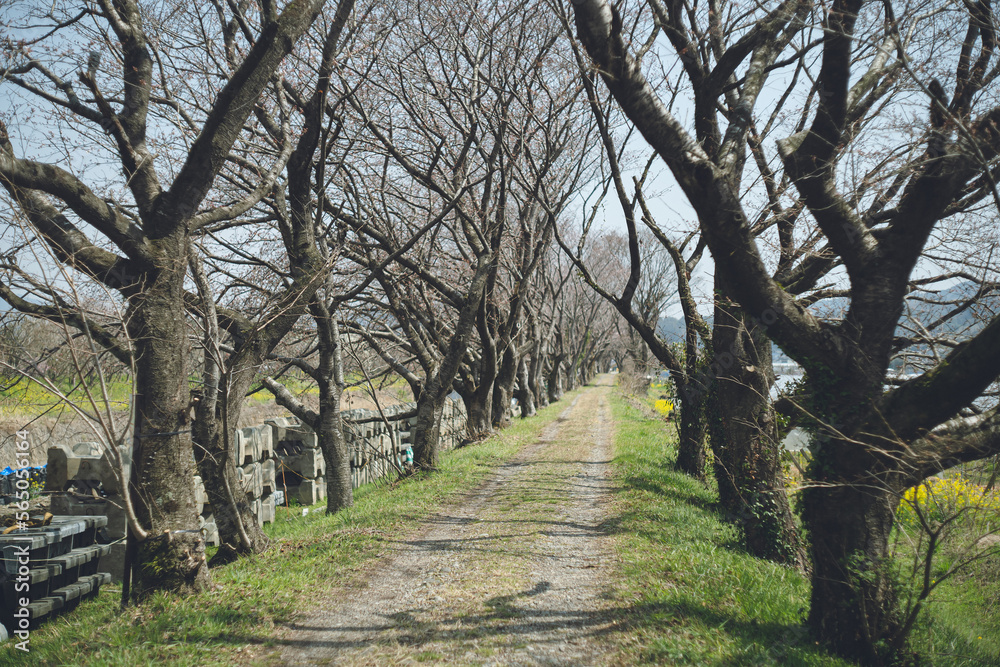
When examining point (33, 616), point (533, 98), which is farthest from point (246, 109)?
point (533, 98)

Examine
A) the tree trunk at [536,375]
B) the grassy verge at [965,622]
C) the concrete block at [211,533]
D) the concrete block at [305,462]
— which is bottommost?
the grassy verge at [965,622]

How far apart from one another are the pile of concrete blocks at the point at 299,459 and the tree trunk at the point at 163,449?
6.52 metres

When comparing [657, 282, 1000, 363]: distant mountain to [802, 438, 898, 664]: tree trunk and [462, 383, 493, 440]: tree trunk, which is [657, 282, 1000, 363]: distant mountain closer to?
[802, 438, 898, 664]: tree trunk

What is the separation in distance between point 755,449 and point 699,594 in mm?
2416

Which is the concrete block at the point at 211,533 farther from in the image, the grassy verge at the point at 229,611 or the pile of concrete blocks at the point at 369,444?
the pile of concrete blocks at the point at 369,444

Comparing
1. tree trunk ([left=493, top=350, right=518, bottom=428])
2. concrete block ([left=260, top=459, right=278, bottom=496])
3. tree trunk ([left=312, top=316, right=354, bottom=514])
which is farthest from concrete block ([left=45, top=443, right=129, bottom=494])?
tree trunk ([left=493, top=350, right=518, bottom=428])

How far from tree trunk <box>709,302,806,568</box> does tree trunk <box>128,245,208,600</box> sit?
5441 mm

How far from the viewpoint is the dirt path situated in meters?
3.90

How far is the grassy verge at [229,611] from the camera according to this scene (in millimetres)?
3691

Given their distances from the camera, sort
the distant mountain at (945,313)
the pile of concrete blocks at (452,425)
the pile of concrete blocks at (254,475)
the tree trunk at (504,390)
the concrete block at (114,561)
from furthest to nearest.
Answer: the tree trunk at (504,390) < the pile of concrete blocks at (452,425) < the pile of concrete blocks at (254,475) < the concrete block at (114,561) < the distant mountain at (945,313)

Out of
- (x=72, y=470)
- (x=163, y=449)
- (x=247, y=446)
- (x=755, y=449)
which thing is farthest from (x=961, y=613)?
(x=72, y=470)

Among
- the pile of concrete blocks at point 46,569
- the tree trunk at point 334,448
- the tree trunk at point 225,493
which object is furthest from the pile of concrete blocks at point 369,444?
the pile of concrete blocks at point 46,569

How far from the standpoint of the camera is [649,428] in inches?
693

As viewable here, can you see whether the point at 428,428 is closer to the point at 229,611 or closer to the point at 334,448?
the point at 334,448
